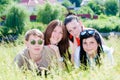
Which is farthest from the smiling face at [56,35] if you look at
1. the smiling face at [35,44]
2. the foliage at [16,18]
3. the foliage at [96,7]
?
the foliage at [96,7]

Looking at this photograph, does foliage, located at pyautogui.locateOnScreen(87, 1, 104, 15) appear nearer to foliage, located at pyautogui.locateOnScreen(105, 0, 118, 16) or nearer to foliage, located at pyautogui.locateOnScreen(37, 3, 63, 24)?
foliage, located at pyautogui.locateOnScreen(105, 0, 118, 16)

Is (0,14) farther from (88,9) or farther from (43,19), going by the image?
(88,9)

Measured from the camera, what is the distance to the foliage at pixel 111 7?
67.2 m

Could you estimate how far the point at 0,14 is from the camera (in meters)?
54.0

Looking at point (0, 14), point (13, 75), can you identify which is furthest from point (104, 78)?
point (0, 14)

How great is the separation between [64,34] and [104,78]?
79.4 inches

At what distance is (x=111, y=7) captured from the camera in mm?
67500

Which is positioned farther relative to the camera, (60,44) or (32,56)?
(60,44)

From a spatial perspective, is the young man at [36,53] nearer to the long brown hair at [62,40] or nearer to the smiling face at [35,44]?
the smiling face at [35,44]

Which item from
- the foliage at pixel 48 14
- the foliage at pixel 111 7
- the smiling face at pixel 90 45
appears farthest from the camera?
the foliage at pixel 111 7

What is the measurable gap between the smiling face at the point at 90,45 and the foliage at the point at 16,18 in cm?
3988

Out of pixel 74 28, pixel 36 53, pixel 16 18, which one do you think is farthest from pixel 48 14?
pixel 36 53

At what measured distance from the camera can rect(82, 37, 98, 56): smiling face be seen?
3.51 m

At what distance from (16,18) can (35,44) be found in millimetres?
41143
